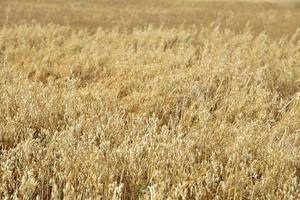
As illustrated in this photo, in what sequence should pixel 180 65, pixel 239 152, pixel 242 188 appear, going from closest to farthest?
pixel 242 188 → pixel 239 152 → pixel 180 65

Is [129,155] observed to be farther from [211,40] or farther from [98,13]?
[98,13]

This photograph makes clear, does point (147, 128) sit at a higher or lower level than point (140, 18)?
higher

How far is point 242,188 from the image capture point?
254 cm

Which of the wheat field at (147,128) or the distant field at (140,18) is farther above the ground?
the wheat field at (147,128)

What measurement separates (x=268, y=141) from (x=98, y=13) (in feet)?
47.8

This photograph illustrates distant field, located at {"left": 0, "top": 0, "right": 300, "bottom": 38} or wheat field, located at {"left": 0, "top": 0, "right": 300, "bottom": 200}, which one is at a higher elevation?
wheat field, located at {"left": 0, "top": 0, "right": 300, "bottom": 200}

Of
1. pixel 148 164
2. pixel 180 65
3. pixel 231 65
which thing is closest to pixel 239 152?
pixel 148 164

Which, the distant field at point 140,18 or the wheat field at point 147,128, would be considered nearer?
the wheat field at point 147,128

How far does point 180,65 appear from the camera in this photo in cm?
587

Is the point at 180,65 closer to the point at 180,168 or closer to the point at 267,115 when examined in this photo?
the point at 267,115

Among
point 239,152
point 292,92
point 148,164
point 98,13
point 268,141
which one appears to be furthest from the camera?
point 98,13

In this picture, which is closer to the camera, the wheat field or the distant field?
the wheat field

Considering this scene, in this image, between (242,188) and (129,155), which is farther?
(129,155)

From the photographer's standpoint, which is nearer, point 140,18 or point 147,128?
point 147,128
